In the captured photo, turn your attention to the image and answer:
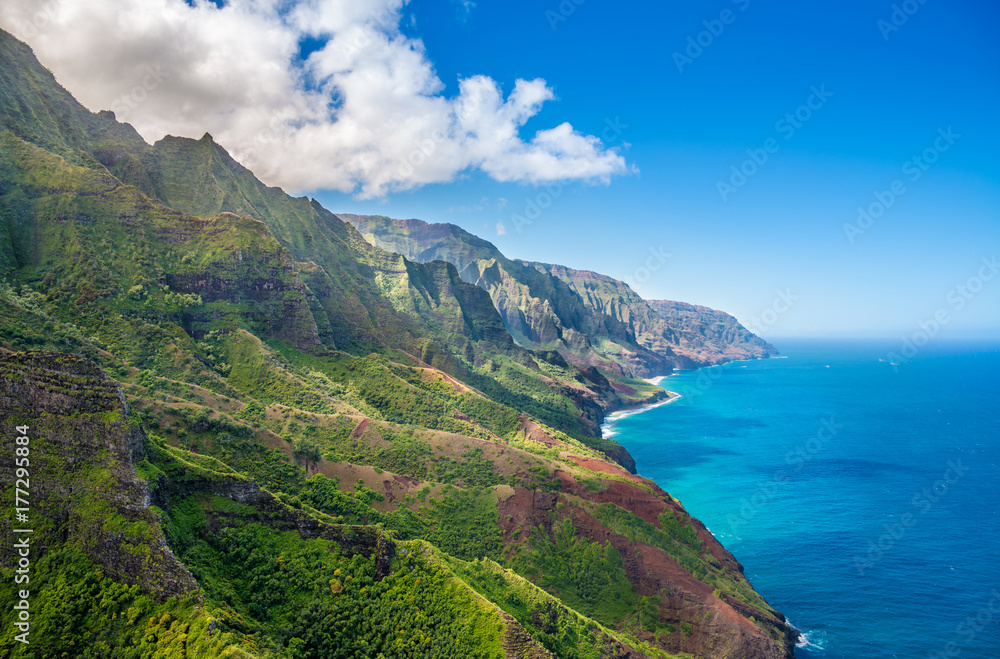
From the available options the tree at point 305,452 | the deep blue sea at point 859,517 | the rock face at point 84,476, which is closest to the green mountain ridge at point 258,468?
the rock face at point 84,476

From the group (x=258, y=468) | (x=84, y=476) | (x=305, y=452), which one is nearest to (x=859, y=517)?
(x=305, y=452)

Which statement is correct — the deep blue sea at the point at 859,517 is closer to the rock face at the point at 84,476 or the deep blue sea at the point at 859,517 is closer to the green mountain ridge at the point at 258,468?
the green mountain ridge at the point at 258,468

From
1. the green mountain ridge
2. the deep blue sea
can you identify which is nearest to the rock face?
the green mountain ridge

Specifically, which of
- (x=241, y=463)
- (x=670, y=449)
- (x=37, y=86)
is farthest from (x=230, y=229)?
(x=670, y=449)

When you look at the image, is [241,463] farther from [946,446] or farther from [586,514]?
[946,446]

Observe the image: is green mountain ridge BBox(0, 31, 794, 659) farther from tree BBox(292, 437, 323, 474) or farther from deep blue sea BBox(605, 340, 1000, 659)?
deep blue sea BBox(605, 340, 1000, 659)
